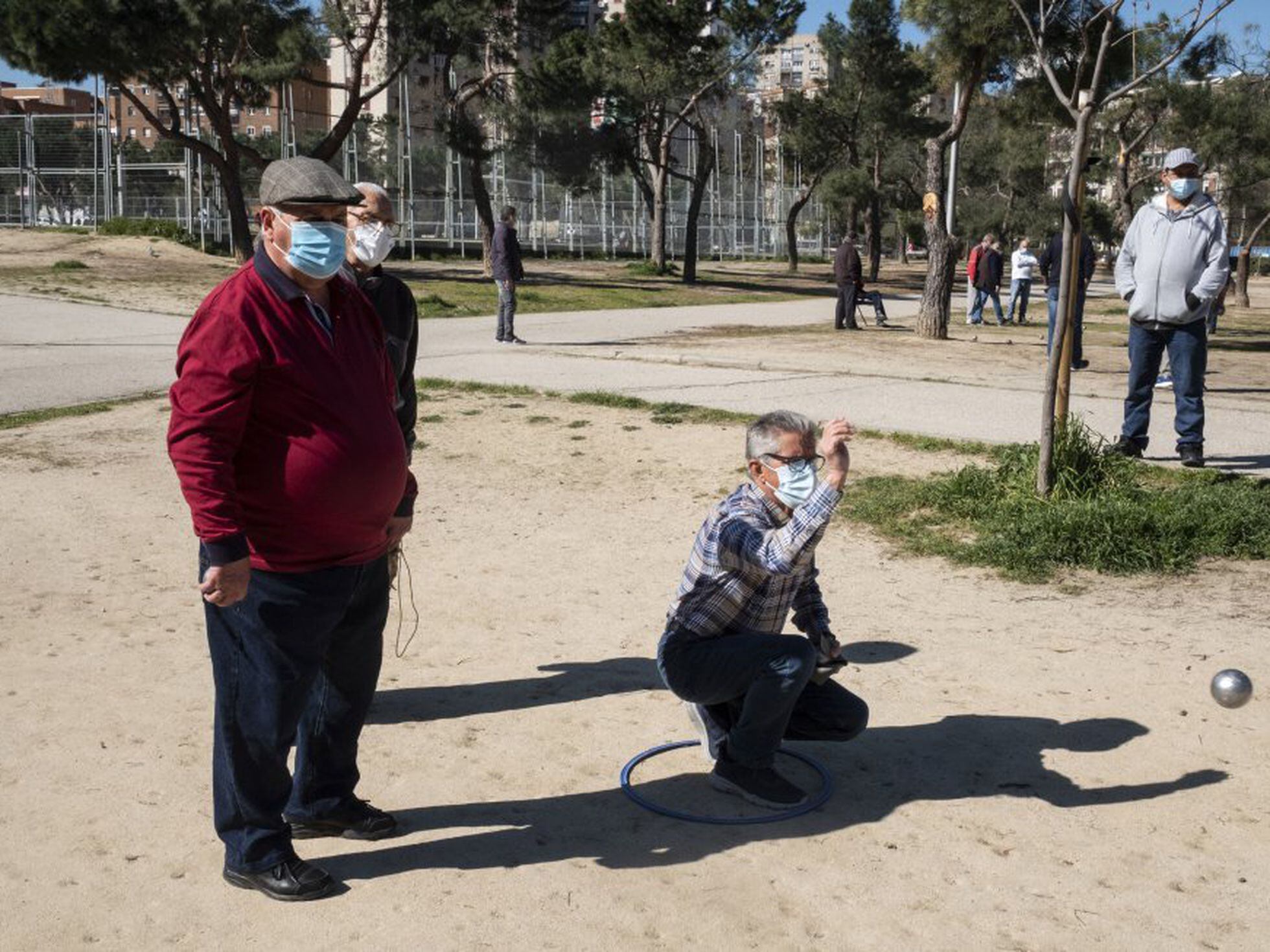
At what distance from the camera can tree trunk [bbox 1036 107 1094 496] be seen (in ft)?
24.3

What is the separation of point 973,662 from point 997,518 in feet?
7.08

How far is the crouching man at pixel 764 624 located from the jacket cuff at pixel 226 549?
54.3 inches

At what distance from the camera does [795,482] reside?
385cm

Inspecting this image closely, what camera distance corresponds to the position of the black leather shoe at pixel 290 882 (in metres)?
3.52

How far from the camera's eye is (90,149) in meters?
39.5

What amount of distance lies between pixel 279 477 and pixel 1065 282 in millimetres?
5617

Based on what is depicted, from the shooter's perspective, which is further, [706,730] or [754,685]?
[706,730]

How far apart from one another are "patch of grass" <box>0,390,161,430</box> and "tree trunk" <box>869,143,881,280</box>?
128 feet

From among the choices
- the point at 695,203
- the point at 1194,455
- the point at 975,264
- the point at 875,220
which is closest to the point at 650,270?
the point at 695,203

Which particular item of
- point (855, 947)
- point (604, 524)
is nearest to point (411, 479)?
point (855, 947)

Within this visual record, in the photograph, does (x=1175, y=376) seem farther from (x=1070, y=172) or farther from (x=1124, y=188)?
(x=1124, y=188)

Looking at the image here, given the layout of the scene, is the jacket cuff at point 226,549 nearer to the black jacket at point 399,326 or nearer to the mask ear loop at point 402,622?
the black jacket at point 399,326

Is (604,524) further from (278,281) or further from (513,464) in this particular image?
(278,281)

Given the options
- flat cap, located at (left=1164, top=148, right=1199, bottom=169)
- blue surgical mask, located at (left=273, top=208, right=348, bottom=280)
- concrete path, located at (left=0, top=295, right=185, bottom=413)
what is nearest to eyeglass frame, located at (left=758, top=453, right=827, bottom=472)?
blue surgical mask, located at (left=273, top=208, right=348, bottom=280)
